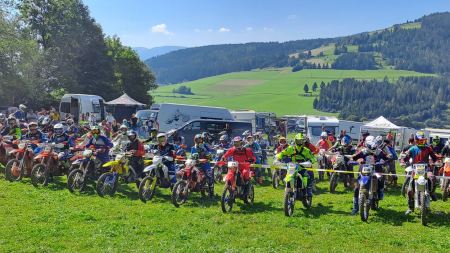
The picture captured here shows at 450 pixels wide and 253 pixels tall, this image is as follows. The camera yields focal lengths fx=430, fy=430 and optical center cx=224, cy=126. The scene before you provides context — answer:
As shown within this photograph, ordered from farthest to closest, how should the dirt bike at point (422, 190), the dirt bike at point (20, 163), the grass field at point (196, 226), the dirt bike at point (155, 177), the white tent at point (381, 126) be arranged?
the white tent at point (381, 126) → the dirt bike at point (20, 163) → the dirt bike at point (155, 177) → the dirt bike at point (422, 190) → the grass field at point (196, 226)

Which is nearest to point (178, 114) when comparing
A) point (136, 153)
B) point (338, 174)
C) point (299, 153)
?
point (136, 153)

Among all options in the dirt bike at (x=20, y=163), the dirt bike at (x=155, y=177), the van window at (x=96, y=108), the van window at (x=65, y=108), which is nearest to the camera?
the dirt bike at (x=155, y=177)

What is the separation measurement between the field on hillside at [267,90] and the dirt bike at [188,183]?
3479 inches

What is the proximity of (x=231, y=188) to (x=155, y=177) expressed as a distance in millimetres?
2453

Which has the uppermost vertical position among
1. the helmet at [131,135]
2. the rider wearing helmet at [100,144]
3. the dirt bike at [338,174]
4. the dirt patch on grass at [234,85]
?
the helmet at [131,135]

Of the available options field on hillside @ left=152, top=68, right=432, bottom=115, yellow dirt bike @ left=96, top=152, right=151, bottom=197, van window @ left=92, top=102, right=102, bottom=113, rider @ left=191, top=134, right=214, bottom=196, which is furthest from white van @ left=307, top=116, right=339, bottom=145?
field on hillside @ left=152, top=68, right=432, bottom=115

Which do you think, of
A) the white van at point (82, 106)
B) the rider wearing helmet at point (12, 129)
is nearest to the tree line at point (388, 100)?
the white van at point (82, 106)

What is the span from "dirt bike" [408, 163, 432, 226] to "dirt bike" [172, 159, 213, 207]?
19.0 ft

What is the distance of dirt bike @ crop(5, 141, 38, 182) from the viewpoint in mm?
14539

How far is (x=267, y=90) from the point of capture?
134750mm

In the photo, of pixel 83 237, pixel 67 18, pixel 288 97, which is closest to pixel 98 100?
pixel 67 18

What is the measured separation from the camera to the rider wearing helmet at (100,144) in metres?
14.2

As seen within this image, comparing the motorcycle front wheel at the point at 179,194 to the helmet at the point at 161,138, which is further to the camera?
the helmet at the point at 161,138

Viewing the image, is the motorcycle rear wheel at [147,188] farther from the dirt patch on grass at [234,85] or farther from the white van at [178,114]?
the dirt patch on grass at [234,85]
